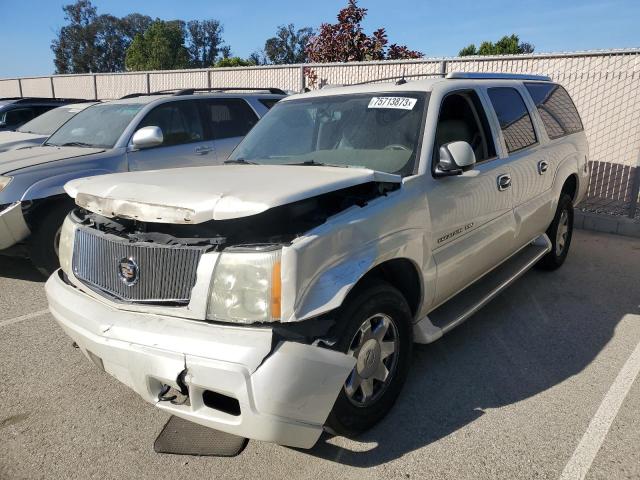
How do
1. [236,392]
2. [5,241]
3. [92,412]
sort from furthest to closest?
[5,241] < [92,412] < [236,392]

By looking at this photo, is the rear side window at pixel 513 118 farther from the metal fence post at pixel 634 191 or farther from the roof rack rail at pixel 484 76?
the metal fence post at pixel 634 191

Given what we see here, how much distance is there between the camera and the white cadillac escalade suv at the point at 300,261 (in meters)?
2.21

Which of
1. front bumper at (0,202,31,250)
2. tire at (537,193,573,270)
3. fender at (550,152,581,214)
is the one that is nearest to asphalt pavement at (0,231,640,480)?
front bumper at (0,202,31,250)

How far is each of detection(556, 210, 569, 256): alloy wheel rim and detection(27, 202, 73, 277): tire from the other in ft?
16.4

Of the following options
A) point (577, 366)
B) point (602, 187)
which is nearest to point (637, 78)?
point (602, 187)

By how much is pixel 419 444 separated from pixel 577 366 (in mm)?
1514

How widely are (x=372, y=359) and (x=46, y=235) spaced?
3619 millimetres

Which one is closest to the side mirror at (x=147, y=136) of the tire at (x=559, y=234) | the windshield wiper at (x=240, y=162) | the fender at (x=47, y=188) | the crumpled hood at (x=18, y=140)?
the fender at (x=47, y=188)

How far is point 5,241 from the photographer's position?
4.72 metres

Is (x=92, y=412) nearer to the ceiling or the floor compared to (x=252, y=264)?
nearer to the floor

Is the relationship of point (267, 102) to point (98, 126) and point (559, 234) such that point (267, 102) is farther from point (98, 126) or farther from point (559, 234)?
point (559, 234)

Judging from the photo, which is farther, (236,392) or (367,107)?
(367,107)

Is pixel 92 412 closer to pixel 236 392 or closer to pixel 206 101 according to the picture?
pixel 236 392

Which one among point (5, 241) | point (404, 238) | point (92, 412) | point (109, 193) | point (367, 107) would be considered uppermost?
point (367, 107)
